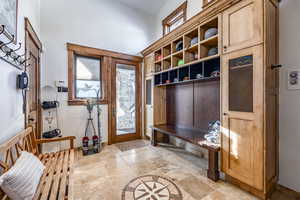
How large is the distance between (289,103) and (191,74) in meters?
1.46

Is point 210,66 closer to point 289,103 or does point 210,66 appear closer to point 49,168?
point 289,103

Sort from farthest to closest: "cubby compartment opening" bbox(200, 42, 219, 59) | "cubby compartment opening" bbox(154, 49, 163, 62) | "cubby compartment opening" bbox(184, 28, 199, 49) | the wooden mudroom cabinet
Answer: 1. "cubby compartment opening" bbox(154, 49, 163, 62)
2. "cubby compartment opening" bbox(184, 28, 199, 49)
3. "cubby compartment opening" bbox(200, 42, 219, 59)
4. the wooden mudroom cabinet

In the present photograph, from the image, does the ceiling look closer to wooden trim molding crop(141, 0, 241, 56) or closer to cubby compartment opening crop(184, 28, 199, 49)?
wooden trim molding crop(141, 0, 241, 56)

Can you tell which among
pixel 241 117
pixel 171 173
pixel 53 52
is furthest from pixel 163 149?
pixel 53 52

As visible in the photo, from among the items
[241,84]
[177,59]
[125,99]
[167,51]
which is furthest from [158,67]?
[241,84]

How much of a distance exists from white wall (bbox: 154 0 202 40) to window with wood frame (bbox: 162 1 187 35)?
118mm

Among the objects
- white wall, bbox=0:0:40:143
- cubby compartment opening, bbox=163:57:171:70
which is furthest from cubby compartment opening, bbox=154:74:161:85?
white wall, bbox=0:0:40:143

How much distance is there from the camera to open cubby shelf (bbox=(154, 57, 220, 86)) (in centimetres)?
251

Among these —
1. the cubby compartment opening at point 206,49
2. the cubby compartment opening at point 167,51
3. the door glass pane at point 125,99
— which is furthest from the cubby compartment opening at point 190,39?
the door glass pane at point 125,99

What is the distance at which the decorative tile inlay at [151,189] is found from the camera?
5.76 ft

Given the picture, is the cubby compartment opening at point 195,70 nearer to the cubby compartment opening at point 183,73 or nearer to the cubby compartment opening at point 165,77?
the cubby compartment opening at point 183,73

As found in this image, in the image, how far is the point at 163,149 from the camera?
3387mm

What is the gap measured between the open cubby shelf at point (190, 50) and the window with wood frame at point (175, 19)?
33.4 inches

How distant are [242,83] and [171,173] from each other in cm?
173
